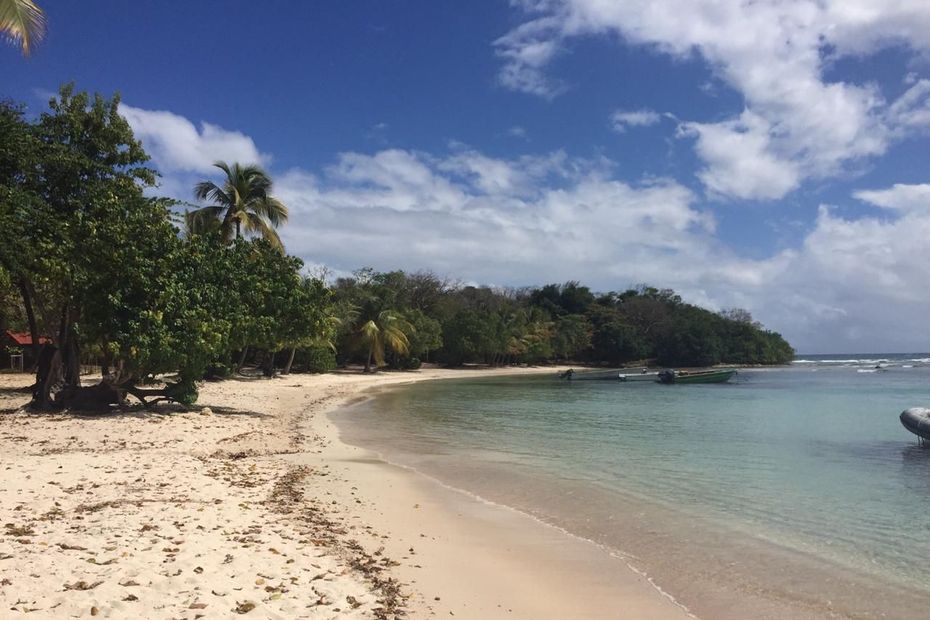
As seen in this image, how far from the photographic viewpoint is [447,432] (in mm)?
18688

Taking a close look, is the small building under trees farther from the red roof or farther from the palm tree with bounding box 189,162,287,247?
the palm tree with bounding box 189,162,287,247

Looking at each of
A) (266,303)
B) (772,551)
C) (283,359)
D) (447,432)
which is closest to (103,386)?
(266,303)

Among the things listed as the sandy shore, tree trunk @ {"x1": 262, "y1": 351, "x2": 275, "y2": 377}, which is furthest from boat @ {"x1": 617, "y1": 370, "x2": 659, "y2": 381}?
the sandy shore

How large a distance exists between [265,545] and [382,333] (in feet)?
140

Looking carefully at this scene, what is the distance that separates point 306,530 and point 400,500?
2.57 metres

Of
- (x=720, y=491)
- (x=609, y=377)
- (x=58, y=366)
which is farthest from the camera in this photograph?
(x=609, y=377)

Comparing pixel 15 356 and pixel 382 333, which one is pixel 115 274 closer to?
pixel 15 356

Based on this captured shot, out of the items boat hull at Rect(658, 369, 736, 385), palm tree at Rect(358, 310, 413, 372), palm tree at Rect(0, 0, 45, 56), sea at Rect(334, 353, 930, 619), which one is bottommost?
sea at Rect(334, 353, 930, 619)

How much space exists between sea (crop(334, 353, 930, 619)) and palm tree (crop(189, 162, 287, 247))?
9.70m

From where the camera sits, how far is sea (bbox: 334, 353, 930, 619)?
6.44 meters

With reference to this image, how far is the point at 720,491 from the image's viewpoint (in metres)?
10.8

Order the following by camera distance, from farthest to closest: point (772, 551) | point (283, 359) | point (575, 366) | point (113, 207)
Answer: point (575, 366)
point (283, 359)
point (113, 207)
point (772, 551)

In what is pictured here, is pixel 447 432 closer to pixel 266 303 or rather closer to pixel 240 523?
pixel 266 303

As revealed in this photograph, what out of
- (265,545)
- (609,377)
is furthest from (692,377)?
(265,545)
